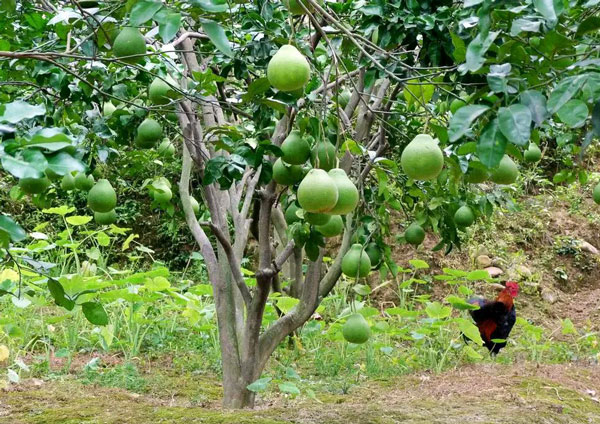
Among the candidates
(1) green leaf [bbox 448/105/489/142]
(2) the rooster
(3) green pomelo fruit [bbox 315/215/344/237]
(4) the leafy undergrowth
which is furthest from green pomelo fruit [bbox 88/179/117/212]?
(2) the rooster

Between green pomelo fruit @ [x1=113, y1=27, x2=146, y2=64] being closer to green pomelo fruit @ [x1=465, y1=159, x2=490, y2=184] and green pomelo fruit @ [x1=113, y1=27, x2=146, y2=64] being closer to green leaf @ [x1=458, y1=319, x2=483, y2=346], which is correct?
green pomelo fruit @ [x1=465, y1=159, x2=490, y2=184]

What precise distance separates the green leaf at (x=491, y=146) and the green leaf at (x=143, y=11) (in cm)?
57

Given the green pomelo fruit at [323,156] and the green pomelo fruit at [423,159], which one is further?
the green pomelo fruit at [323,156]

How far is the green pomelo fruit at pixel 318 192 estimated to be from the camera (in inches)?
56.9

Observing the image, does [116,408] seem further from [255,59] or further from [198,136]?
[255,59]

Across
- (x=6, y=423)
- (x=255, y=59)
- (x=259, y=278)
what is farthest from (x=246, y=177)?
(x=6, y=423)

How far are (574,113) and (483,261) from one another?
553 cm

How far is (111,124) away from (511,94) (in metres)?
1.55

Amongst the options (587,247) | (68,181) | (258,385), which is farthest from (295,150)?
(587,247)

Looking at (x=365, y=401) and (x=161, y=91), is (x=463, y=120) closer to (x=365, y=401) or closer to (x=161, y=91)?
(x=161, y=91)

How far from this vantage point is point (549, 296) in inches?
240

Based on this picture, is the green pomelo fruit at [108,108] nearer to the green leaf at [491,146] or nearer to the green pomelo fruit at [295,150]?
the green pomelo fruit at [295,150]

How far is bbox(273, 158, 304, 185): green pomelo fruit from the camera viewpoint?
1.89m

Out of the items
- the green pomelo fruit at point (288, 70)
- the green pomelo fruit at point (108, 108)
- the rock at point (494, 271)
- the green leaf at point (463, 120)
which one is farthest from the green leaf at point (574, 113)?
the rock at point (494, 271)
